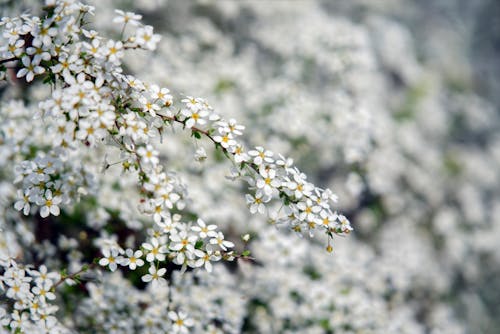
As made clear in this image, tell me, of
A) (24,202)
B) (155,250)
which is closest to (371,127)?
(155,250)

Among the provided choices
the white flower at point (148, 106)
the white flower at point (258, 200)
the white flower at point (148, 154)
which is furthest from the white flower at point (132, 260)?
the white flower at point (148, 106)

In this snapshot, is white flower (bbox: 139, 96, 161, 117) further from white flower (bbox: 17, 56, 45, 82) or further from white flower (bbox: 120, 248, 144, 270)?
white flower (bbox: 120, 248, 144, 270)

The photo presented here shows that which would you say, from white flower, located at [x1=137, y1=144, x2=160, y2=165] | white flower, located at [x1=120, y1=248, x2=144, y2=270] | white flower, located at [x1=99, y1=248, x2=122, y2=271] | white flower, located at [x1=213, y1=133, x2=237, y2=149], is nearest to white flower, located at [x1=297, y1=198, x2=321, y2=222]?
white flower, located at [x1=213, y1=133, x2=237, y2=149]

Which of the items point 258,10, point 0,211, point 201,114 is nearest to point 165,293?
point 0,211

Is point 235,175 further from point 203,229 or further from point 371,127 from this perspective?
point 371,127

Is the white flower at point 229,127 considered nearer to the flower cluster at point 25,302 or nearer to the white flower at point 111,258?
the white flower at point 111,258

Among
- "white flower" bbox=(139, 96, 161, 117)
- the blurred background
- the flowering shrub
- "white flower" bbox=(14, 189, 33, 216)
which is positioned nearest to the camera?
the flowering shrub
